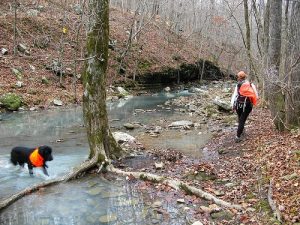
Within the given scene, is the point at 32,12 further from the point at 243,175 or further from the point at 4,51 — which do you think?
the point at 243,175

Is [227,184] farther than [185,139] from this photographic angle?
No

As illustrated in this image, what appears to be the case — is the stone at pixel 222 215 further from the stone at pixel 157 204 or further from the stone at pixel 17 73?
the stone at pixel 17 73

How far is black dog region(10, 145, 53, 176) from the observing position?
855cm

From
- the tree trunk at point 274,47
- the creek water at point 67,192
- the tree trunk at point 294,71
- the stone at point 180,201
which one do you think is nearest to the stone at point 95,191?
the creek water at point 67,192

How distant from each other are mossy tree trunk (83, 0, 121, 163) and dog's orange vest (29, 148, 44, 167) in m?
1.41

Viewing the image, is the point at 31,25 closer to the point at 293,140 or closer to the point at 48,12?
the point at 48,12

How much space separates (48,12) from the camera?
3634 centimetres

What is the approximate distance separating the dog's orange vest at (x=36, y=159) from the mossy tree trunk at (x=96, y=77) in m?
1.41

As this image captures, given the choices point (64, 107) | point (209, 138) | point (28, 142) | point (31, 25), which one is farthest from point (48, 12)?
point (209, 138)

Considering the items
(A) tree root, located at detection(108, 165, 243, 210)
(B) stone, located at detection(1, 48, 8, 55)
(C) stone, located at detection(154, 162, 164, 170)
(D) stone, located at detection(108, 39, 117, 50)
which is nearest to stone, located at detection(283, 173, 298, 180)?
Answer: (A) tree root, located at detection(108, 165, 243, 210)

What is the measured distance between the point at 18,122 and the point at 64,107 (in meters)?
5.12

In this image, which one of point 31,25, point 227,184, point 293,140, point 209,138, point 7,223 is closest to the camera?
point 7,223

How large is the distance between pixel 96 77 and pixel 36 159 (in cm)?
255

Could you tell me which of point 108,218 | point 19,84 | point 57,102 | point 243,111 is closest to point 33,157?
point 108,218
